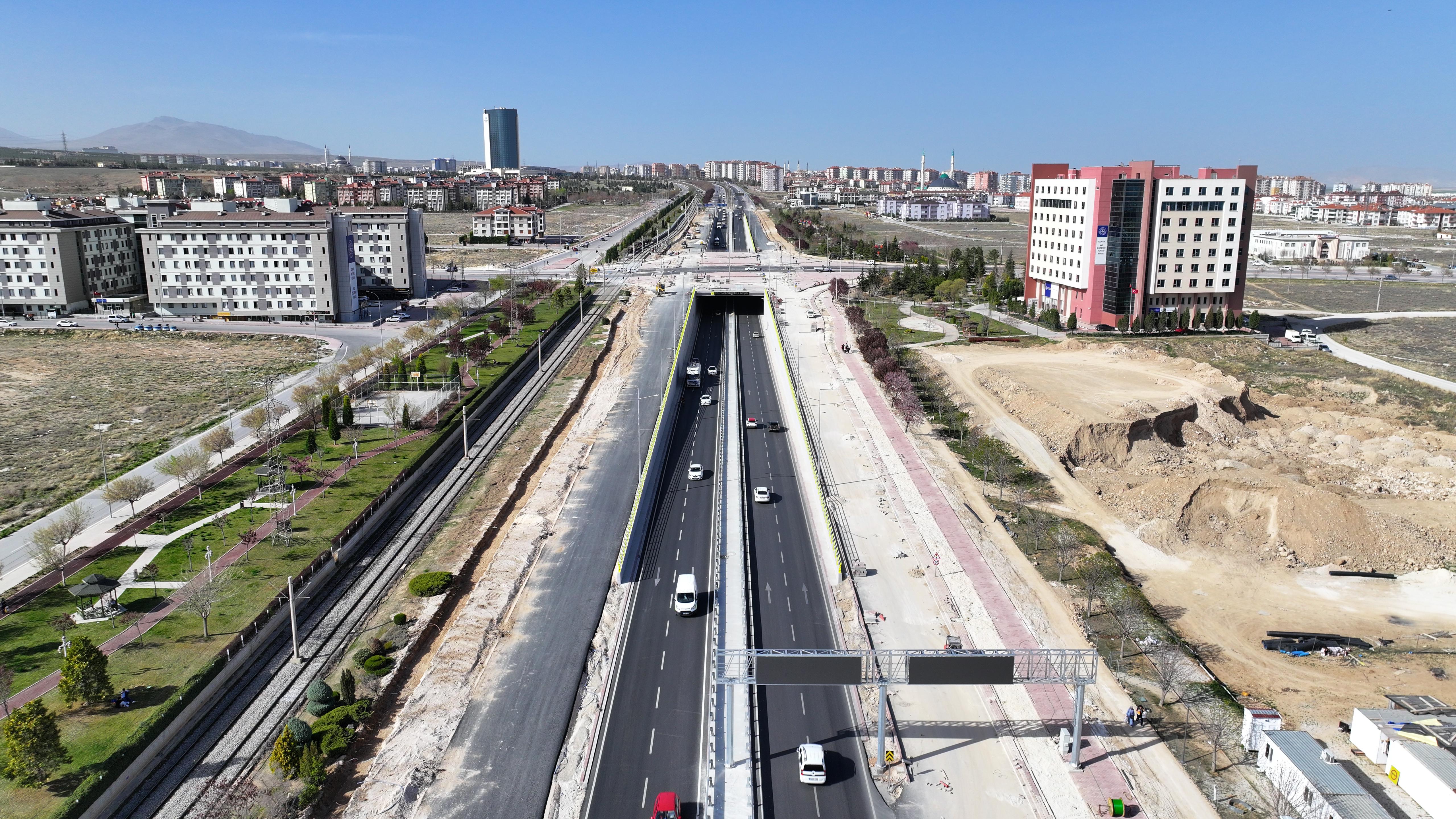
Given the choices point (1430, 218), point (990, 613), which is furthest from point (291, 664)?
point (1430, 218)

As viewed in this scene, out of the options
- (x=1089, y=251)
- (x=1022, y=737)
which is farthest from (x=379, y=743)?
(x=1089, y=251)

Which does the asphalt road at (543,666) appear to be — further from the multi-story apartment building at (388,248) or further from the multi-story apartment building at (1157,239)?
the multi-story apartment building at (388,248)

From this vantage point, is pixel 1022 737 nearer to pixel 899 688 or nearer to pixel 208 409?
pixel 899 688

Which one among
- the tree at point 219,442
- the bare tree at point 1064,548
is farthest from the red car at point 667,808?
the tree at point 219,442

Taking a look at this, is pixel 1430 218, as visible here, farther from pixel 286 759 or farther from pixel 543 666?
pixel 286 759

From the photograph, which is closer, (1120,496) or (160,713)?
(160,713)

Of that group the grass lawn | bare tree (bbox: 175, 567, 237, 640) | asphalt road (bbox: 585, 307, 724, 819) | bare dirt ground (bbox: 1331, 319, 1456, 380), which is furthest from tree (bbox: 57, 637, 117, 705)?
bare dirt ground (bbox: 1331, 319, 1456, 380)
